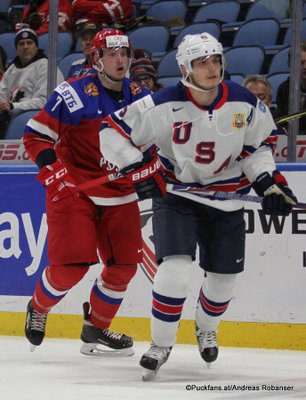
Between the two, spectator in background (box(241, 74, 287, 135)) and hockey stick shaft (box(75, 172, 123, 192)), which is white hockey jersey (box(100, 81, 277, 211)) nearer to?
hockey stick shaft (box(75, 172, 123, 192))

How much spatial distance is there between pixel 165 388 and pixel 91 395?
294 millimetres

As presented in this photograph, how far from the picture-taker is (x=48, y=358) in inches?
186

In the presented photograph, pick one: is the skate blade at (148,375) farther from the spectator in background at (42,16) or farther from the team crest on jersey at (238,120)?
the spectator in background at (42,16)

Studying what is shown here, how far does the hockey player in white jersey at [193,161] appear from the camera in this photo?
13.3ft

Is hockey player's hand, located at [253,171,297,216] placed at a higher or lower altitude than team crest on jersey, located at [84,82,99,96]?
lower

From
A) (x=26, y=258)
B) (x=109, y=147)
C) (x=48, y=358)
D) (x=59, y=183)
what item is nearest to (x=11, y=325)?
(x=26, y=258)

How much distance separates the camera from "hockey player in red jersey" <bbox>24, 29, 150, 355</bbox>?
459 cm

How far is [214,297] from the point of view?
168 inches

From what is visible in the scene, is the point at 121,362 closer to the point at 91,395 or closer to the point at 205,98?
the point at 91,395

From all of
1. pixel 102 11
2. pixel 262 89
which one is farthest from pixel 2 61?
pixel 262 89

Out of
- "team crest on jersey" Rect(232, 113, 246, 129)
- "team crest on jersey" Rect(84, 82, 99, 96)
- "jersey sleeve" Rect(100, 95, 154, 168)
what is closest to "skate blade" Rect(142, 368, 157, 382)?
"jersey sleeve" Rect(100, 95, 154, 168)

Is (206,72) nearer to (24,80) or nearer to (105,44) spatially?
(105,44)

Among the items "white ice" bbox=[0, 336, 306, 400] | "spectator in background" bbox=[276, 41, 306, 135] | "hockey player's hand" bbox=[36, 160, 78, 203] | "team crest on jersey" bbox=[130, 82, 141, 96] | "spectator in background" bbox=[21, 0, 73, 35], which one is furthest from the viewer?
"spectator in background" bbox=[21, 0, 73, 35]

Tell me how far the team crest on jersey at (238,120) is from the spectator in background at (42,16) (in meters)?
2.92
